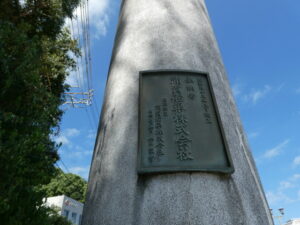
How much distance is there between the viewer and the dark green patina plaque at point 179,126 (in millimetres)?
2666

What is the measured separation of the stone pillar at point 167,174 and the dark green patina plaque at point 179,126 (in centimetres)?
12

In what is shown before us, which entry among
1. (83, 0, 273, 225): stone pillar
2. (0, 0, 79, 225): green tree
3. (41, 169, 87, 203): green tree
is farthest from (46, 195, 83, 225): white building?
(83, 0, 273, 225): stone pillar

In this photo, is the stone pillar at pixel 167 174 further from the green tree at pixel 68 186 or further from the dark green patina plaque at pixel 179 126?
the green tree at pixel 68 186

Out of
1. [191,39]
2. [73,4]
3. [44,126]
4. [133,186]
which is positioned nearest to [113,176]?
[133,186]

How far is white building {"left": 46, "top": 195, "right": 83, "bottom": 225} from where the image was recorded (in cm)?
2432

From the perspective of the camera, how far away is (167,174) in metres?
2.60

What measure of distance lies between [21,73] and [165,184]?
228cm

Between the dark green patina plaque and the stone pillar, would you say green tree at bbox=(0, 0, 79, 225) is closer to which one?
the stone pillar

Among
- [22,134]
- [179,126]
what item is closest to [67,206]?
[22,134]

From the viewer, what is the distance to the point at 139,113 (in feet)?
10.2

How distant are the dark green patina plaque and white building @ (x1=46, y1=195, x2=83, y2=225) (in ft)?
76.2

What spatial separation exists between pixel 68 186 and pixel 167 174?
37.9m

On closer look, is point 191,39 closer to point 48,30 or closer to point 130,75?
point 130,75

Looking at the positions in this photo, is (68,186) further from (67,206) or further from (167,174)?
(167,174)
